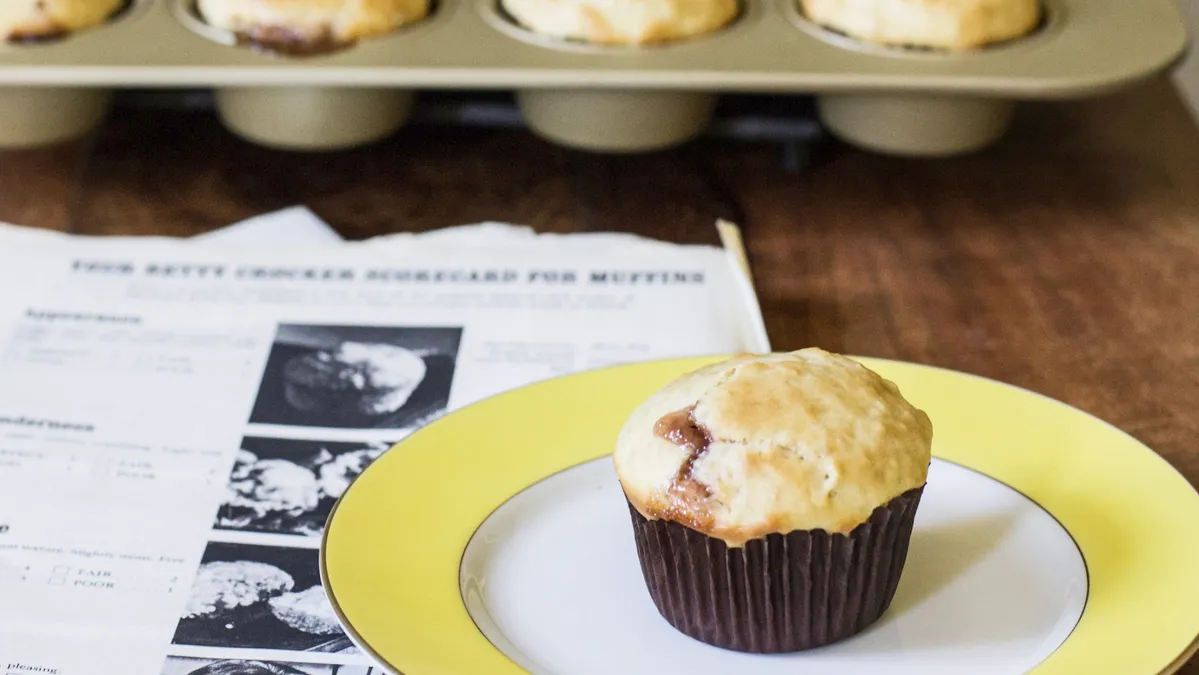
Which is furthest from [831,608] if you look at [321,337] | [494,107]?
[494,107]

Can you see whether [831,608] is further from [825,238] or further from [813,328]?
[825,238]

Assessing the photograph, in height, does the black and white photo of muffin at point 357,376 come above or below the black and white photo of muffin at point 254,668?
below

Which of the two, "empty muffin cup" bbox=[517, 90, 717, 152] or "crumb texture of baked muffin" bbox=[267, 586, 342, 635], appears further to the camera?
"empty muffin cup" bbox=[517, 90, 717, 152]

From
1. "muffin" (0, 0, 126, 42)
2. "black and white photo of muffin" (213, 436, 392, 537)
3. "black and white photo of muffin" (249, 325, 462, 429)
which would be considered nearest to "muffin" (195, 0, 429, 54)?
"muffin" (0, 0, 126, 42)

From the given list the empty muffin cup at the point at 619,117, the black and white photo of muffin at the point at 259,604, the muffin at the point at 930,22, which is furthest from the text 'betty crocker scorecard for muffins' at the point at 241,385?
the muffin at the point at 930,22

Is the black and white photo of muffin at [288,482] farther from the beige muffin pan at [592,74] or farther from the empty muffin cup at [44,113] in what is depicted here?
the empty muffin cup at [44,113]

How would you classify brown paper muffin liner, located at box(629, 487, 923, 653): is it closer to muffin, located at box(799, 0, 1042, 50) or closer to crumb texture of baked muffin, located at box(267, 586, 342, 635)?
crumb texture of baked muffin, located at box(267, 586, 342, 635)
